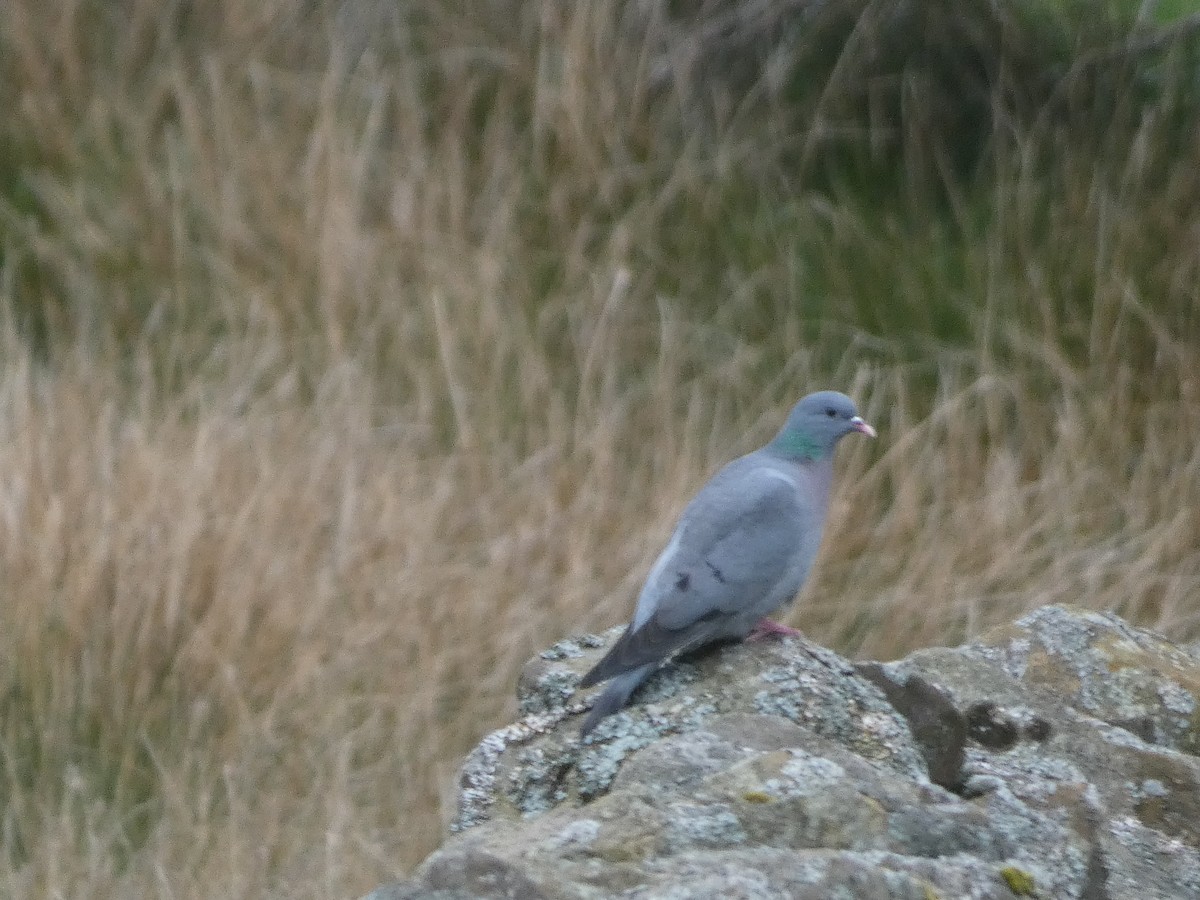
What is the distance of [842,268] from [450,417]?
1.31 meters

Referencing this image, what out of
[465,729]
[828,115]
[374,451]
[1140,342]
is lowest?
[465,729]

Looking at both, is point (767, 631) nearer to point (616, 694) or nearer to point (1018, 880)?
point (616, 694)

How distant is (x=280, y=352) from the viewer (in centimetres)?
515

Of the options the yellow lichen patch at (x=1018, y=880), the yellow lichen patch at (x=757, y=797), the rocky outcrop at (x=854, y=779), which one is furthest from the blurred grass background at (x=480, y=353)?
the yellow lichen patch at (x=1018, y=880)

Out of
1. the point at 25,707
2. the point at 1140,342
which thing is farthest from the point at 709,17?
the point at 25,707

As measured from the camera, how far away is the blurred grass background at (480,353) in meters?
3.92

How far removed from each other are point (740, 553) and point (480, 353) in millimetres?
2343

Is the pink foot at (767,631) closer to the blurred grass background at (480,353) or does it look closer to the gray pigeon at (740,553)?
the gray pigeon at (740,553)

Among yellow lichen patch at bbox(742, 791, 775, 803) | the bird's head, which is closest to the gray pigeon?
the bird's head

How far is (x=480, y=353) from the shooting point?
17.0ft

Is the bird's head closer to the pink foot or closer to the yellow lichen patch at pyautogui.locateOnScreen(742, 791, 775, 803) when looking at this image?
the pink foot

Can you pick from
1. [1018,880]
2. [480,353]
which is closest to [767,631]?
[1018,880]

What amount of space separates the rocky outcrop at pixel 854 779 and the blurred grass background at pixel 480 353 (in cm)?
129

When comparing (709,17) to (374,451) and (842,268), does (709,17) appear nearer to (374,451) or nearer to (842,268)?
(842,268)
